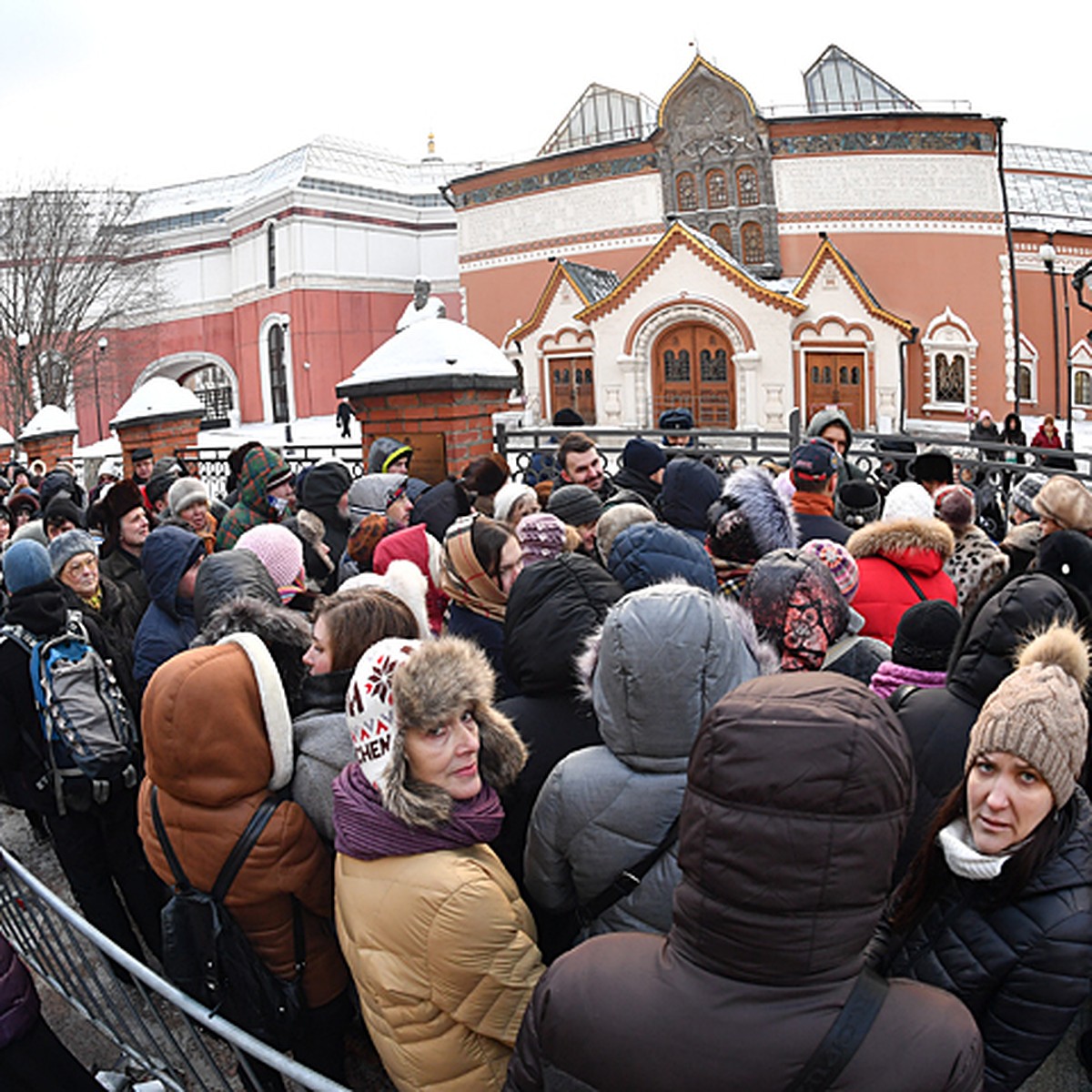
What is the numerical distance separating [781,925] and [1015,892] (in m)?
0.92

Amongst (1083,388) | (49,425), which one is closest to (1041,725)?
(49,425)

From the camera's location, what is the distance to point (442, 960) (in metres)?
2.04

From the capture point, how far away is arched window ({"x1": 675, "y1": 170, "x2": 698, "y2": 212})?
25516 millimetres

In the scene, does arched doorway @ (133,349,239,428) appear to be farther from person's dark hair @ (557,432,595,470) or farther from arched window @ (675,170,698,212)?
person's dark hair @ (557,432,595,470)

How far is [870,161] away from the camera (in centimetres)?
2400

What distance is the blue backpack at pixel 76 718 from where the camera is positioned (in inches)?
141

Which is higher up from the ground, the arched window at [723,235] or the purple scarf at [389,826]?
the arched window at [723,235]

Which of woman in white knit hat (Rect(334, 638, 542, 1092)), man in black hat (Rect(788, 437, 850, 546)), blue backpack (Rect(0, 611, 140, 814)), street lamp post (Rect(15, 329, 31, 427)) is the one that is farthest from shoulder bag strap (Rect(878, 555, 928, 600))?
street lamp post (Rect(15, 329, 31, 427))

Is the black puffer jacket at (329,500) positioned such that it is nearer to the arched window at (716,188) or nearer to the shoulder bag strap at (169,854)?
the shoulder bag strap at (169,854)

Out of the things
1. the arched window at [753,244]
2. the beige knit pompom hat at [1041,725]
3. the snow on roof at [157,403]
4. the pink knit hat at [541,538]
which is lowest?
the beige knit pompom hat at [1041,725]

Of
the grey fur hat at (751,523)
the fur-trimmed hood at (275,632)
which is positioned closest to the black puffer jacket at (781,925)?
the fur-trimmed hood at (275,632)

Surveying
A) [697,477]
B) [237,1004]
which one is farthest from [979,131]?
[237,1004]

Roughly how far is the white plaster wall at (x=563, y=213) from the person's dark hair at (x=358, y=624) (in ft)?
83.0

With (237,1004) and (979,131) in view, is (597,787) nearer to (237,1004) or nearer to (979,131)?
(237,1004)
